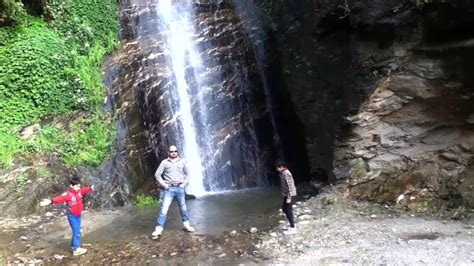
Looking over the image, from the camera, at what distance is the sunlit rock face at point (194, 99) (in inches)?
562

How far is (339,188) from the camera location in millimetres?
11539

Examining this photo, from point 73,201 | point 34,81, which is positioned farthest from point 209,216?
point 34,81

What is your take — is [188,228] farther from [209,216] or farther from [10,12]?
[10,12]

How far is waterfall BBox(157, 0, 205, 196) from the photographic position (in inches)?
575

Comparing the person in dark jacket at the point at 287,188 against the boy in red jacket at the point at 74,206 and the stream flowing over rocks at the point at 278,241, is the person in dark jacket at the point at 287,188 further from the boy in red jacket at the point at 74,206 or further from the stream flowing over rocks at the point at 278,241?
the boy in red jacket at the point at 74,206

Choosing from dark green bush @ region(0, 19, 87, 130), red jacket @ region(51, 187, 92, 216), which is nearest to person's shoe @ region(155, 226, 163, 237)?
red jacket @ region(51, 187, 92, 216)

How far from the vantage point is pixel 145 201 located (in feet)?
42.5

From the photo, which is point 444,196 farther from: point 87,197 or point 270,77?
point 87,197

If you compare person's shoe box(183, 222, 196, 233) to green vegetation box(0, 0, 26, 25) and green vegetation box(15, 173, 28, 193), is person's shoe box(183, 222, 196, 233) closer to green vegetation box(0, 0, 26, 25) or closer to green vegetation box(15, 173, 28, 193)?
green vegetation box(15, 173, 28, 193)

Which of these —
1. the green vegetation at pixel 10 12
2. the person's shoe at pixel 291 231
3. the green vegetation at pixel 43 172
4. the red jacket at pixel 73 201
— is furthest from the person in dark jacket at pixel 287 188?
the green vegetation at pixel 10 12

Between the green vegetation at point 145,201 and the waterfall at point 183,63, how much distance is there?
1324mm

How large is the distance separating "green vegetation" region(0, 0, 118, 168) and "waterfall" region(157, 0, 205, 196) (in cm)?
228

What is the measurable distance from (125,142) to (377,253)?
28.4 ft

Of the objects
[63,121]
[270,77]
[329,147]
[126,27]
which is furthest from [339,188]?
[126,27]
